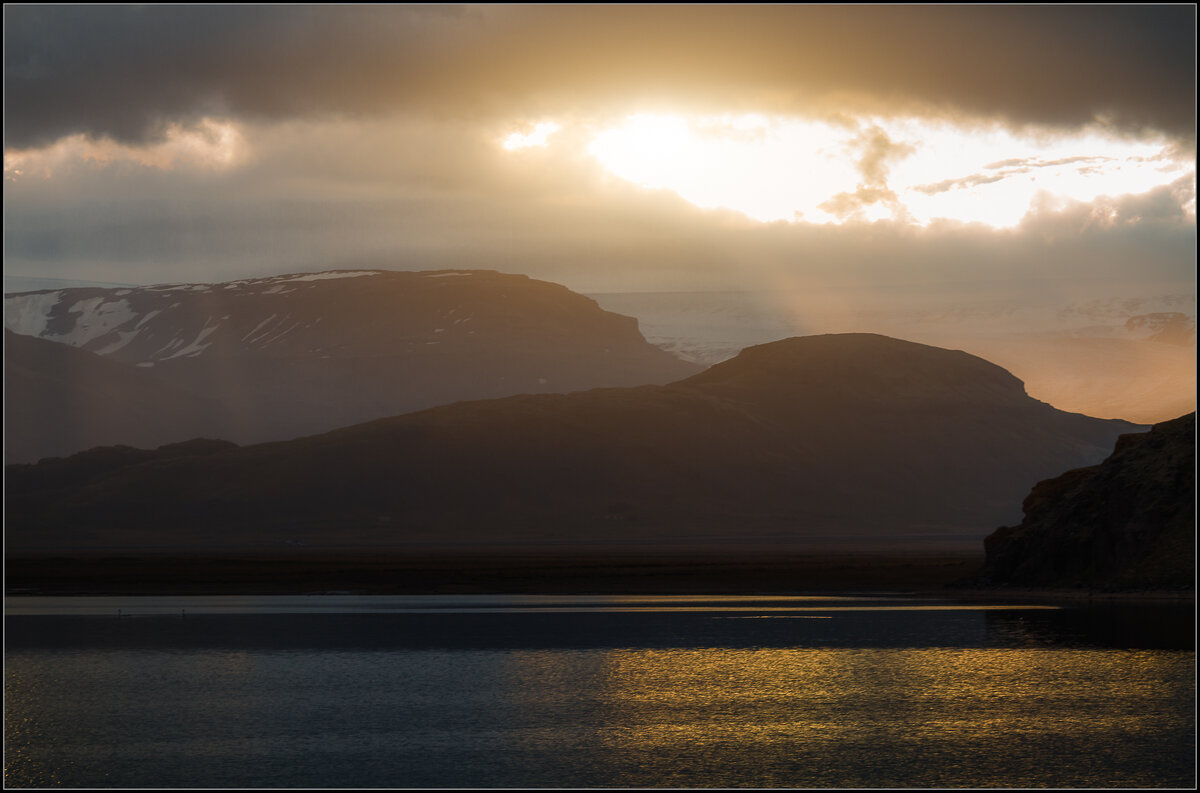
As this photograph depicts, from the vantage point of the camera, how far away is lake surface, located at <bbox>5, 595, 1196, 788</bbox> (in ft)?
96.7

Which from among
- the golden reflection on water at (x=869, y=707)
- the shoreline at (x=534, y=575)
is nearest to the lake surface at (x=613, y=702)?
the golden reflection on water at (x=869, y=707)

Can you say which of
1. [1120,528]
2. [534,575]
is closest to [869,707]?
[1120,528]

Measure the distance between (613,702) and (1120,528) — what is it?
50.4 meters

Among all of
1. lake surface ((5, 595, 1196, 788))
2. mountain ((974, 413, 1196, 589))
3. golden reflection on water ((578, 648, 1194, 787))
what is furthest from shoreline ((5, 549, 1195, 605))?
golden reflection on water ((578, 648, 1194, 787))

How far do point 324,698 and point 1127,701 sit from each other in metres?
26.0

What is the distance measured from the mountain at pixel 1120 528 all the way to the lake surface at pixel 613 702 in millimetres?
9502

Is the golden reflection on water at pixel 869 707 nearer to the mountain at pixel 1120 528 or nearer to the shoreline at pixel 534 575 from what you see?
the mountain at pixel 1120 528

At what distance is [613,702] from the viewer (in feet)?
126

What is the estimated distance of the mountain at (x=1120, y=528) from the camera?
72.8 m

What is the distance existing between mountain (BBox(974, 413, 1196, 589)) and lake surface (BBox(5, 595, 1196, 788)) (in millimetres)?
9502

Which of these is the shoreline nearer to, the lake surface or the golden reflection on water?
the lake surface

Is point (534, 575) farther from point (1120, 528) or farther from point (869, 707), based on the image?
point (869, 707)

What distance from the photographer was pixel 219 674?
45.1 meters

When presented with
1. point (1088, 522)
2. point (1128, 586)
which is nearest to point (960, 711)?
point (1128, 586)
